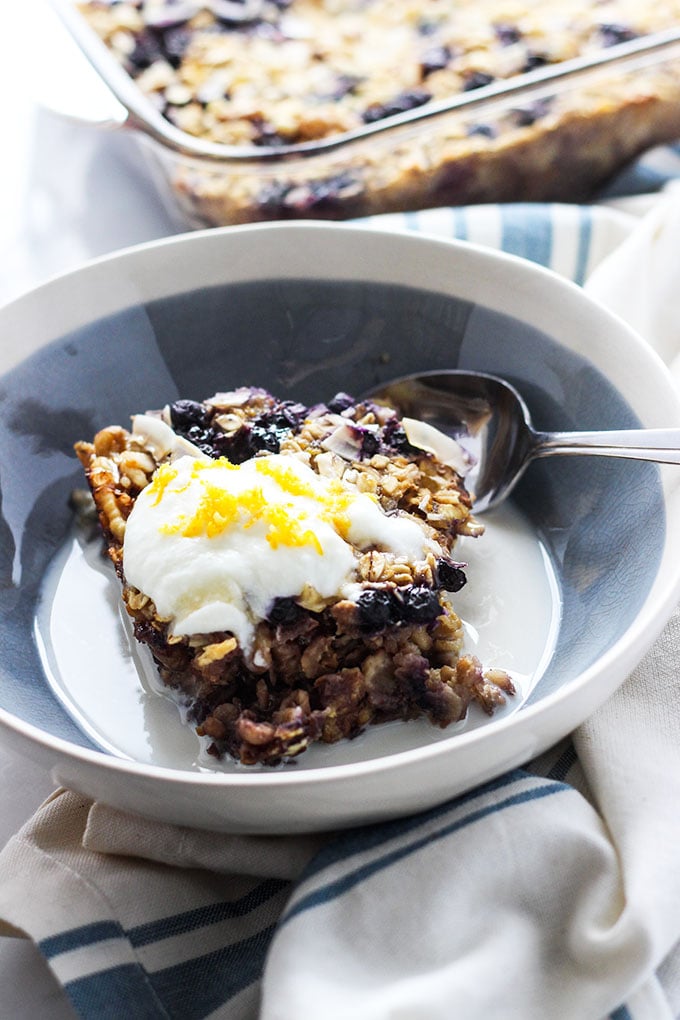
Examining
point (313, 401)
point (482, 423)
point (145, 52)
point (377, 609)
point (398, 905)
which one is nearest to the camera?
point (398, 905)

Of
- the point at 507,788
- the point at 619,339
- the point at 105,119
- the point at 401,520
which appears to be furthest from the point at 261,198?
the point at 507,788

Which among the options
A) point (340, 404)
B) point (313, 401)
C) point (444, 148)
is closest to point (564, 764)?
point (340, 404)

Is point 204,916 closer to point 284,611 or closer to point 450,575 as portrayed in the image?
point 284,611

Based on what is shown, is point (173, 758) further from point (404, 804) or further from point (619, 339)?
point (619, 339)

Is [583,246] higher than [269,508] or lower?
lower

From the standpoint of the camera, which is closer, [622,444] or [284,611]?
[284,611]

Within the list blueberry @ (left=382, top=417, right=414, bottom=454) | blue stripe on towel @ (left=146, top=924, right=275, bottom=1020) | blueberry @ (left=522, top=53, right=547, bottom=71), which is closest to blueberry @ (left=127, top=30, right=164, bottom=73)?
blueberry @ (left=522, top=53, right=547, bottom=71)
